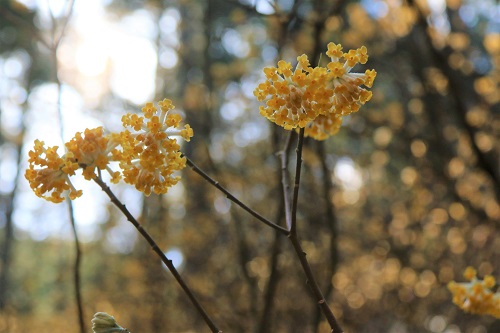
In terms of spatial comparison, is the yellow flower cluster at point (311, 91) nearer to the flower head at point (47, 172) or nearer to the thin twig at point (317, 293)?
the thin twig at point (317, 293)

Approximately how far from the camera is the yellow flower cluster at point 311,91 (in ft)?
3.88

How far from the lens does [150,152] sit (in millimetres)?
1238

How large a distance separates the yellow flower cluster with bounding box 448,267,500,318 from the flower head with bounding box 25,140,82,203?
1202 millimetres

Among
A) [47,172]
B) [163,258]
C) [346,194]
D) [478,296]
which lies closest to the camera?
[163,258]

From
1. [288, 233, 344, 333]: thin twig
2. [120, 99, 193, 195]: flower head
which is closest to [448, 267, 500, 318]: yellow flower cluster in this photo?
[288, 233, 344, 333]: thin twig

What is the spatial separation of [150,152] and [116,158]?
0.30 feet

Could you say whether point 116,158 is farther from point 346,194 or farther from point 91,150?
point 346,194

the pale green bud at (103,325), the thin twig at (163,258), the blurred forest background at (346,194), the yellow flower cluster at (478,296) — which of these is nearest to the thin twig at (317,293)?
the thin twig at (163,258)

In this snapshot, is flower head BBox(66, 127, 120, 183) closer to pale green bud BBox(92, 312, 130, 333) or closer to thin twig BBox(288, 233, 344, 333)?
pale green bud BBox(92, 312, 130, 333)

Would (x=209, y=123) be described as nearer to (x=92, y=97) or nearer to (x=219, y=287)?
(x=219, y=287)

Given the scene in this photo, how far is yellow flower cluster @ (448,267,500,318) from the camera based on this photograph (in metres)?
1.70

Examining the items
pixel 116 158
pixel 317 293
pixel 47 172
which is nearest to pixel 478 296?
pixel 317 293

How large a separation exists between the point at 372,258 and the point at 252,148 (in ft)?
6.27

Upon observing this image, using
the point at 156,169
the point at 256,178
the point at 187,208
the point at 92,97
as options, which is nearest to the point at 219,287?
the point at 256,178
